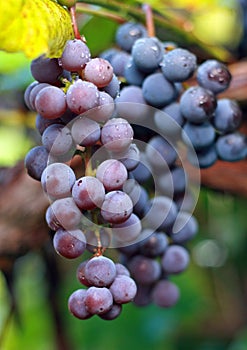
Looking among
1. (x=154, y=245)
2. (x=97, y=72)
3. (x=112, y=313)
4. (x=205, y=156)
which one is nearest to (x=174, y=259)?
(x=154, y=245)

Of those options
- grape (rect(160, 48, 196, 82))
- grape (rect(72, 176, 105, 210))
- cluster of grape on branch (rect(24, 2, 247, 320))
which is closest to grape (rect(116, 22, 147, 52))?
cluster of grape on branch (rect(24, 2, 247, 320))

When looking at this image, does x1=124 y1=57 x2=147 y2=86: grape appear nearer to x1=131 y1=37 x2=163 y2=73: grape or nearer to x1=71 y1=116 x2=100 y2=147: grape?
x1=131 y1=37 x2=163 y2=73: grape

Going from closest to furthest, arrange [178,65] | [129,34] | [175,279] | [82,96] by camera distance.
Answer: [82,96]
[178,65]
[129,34]
[175,279]

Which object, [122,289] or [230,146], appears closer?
[122,289]

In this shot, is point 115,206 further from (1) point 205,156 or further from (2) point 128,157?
(1) point 205,156

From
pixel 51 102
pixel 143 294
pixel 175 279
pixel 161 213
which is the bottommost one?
pixel 175 279

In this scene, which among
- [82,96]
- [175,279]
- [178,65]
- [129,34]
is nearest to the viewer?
[82,96]
